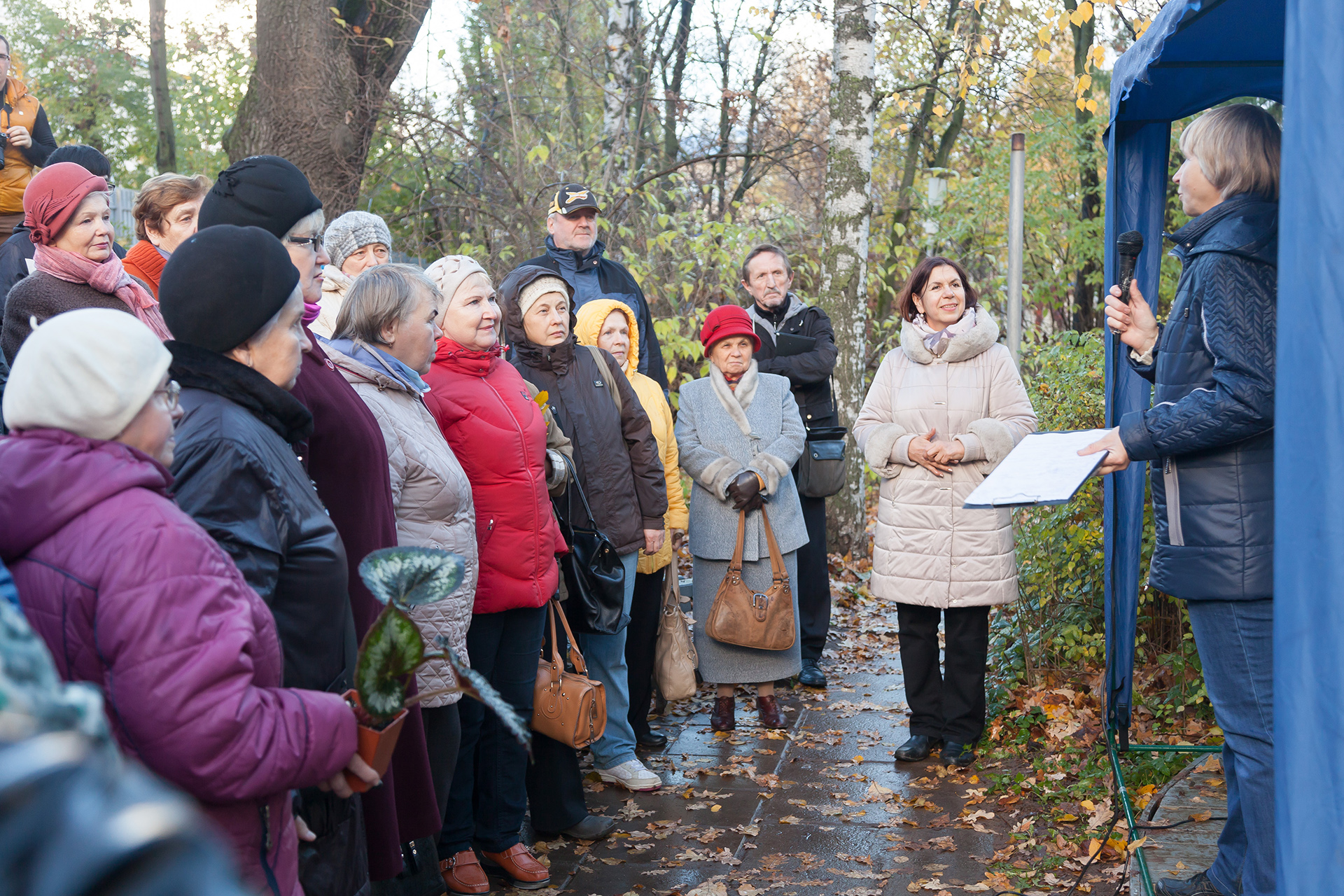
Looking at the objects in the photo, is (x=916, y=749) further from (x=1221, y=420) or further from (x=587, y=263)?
(x=587, y=263)

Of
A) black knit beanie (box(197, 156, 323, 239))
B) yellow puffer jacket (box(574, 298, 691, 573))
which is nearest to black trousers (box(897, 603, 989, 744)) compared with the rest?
yellow puffer jacket (box(574, 298, 691, 573))

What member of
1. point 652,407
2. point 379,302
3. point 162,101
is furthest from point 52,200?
point 162,101

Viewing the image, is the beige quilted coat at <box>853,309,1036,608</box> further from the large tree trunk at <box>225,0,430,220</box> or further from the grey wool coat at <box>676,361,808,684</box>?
the large tree trunk at <box>225,0,430,220</box>

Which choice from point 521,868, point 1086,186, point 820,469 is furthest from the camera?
point 1086,186

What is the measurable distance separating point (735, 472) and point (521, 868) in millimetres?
2296

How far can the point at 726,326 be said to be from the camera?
5750mm

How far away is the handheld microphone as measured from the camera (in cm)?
390

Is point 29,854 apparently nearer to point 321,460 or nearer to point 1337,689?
point 1337,689

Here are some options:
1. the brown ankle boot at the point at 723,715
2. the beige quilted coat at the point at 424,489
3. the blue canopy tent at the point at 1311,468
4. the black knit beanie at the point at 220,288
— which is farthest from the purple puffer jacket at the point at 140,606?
the brown ankle boot at the point at 723,715

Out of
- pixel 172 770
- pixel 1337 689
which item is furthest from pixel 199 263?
pixel 1337 689

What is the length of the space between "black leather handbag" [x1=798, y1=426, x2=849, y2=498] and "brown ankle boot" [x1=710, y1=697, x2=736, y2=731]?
1.29 meters

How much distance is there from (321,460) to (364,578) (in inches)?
38.3

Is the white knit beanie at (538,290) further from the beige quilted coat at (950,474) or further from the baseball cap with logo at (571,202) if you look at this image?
the beige quilted coat at (950,474)

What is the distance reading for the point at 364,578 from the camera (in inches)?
80.2
